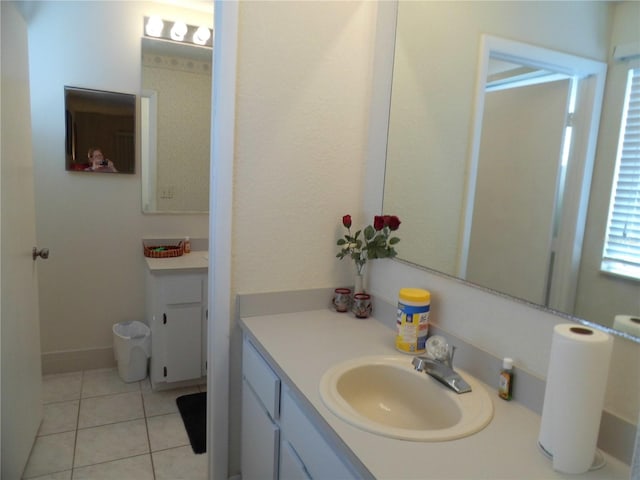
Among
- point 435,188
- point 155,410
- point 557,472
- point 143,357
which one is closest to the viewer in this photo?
point 557,472

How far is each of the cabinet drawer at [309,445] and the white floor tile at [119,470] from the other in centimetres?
111

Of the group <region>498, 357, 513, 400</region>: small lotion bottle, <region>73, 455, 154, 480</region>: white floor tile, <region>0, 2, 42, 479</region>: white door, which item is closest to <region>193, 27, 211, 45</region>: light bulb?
<region>0, 2, 42, 479</region>: white door

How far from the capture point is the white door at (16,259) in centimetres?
161

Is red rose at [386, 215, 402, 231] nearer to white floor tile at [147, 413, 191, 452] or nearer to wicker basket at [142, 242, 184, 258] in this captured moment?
white floor tile at [147, 413, 191, 452]

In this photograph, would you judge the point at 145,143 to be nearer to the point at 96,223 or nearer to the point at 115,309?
the point at 96,223

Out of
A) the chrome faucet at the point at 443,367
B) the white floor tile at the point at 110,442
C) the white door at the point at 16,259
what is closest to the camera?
the chrome faucet at the point at 443,367

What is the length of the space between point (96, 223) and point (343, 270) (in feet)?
6.09

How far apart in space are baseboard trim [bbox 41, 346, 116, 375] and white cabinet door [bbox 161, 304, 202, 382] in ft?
2.05

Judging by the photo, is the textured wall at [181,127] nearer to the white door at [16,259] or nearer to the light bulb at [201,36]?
the light bulb at [201,36]

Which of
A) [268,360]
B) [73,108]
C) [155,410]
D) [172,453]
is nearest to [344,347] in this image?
[268,360]

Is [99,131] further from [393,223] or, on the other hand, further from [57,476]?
[393,223]

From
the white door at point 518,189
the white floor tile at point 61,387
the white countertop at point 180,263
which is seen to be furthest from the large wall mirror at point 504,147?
the white floor tile at point 61,387

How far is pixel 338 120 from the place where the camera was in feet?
5.41

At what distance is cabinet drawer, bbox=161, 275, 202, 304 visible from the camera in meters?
2.48
